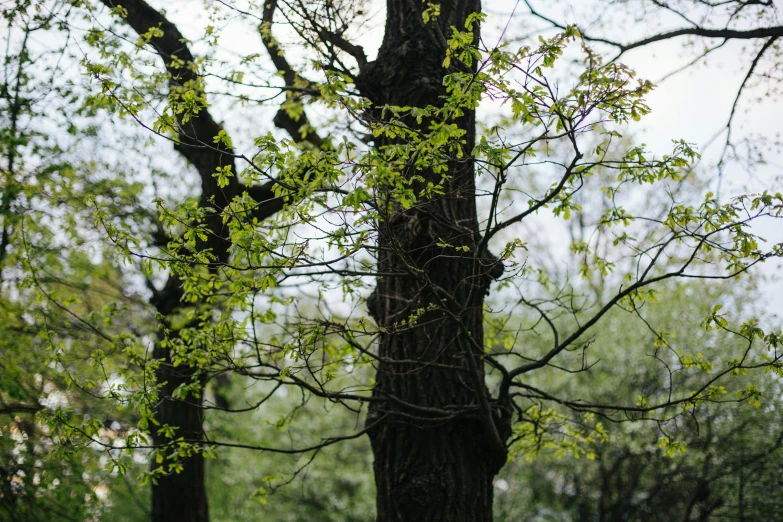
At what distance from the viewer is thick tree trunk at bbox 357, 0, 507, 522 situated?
4.56 meters

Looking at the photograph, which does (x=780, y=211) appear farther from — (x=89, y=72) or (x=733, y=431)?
(x=733, y=431)

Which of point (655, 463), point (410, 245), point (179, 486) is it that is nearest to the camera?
point (410, 245)

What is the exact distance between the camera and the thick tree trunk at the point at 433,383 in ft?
15.0

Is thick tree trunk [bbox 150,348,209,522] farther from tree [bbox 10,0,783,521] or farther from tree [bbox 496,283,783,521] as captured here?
tree [bbox 496,283,783,521]

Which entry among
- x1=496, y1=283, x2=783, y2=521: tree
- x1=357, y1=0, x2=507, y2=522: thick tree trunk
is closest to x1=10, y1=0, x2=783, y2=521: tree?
x1=357, y1=0, x2=507, y2=522: thick tree trunk

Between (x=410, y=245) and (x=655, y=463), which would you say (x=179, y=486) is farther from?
(x=655, y=463)

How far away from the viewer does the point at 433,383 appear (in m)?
4.85

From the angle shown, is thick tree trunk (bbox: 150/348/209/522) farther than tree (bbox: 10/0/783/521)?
Yes

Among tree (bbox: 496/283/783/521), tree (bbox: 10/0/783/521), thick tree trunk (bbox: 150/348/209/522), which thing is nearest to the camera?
tree (bbox: 10/0/783/521)

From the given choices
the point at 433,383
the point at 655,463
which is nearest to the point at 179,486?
the point at 433,383

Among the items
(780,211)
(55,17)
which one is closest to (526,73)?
(780,211)

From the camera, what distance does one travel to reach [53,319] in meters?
8.04

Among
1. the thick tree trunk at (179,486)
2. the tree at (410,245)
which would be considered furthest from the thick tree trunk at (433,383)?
the thick tree trunk at (179,486)

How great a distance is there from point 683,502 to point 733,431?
224cm
